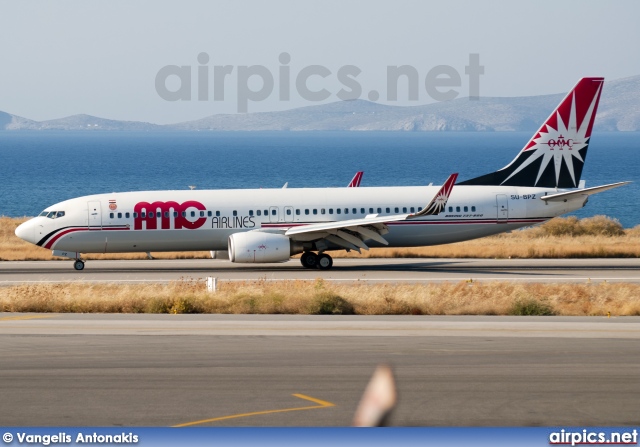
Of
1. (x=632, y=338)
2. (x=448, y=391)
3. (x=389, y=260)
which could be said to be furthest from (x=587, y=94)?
(x=448, y=391)

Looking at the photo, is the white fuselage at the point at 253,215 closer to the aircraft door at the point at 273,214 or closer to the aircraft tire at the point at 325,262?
the aircraft door at the point at 273,214

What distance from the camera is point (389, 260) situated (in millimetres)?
43062

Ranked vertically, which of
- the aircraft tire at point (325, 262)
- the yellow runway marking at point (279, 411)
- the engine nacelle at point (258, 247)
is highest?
the engine nacelle at point (258, 247)

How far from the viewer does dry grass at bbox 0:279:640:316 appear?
26.7 metres

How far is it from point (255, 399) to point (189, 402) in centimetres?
106

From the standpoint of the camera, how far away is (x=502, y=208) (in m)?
40.2

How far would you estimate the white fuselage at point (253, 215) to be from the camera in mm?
38562

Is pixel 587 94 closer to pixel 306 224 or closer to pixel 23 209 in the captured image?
pixel 306 224

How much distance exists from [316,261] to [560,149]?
11.7m

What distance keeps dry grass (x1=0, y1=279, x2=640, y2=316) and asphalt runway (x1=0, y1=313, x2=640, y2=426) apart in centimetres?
149

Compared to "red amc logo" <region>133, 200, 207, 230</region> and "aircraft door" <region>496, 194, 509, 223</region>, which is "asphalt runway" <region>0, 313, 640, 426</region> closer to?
"red amc logo" <region>133, 200, 207, 230</region>

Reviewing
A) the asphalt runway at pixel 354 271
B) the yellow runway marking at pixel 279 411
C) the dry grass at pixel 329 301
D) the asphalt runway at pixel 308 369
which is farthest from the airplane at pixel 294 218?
the yellow runway marking at pixel 279 411

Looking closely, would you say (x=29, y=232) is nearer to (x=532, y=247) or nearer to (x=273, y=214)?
(x=273, y=214)

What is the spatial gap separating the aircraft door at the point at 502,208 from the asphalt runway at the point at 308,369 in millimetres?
15151
